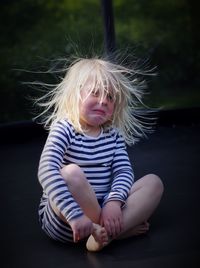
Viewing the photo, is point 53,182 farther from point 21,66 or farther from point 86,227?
point 21,66

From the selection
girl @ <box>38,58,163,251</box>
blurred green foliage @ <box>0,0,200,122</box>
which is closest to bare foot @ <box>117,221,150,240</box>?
girl @ <box>38,58,163,251</box>

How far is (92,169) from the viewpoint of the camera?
1.50 meters

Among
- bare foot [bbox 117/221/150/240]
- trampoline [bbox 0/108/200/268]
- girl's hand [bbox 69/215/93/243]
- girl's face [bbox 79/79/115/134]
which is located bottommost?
trampoline [bbox 0/108/200/268]

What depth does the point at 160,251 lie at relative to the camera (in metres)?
1.40

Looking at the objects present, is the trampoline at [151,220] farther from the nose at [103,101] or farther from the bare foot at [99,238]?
the nose at [103,101]

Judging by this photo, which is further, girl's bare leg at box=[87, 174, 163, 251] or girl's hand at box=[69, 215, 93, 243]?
girl's bare leg at box=[87, 174, 163, 251]

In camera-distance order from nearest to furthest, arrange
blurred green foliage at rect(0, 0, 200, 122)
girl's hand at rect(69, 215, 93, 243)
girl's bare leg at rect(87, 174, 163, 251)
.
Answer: girl's hand at rect(69, 215, 93, 243), girl's bare leg at rect(87, 174, 163, 251), blurred green foliage at rect(0, 0, 200, 122)

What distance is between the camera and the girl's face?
151 cm

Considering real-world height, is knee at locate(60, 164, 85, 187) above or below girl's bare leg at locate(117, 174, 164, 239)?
above

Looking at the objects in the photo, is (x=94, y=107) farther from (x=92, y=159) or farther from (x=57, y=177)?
(x=57, y=177)

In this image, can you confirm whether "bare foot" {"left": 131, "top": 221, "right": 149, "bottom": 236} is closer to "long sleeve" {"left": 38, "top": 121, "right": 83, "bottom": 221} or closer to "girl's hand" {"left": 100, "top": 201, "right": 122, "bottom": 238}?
"girl's hand" {"left": 100, "top": 201, "right": 122, "bottom": 238}

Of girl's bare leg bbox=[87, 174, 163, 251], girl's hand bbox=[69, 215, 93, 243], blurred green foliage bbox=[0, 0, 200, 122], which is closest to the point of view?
girl's hand bbox=[69, 215, 93, 243]

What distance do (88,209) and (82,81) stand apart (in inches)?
13.6

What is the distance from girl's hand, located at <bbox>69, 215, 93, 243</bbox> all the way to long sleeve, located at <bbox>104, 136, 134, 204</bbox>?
123mm
